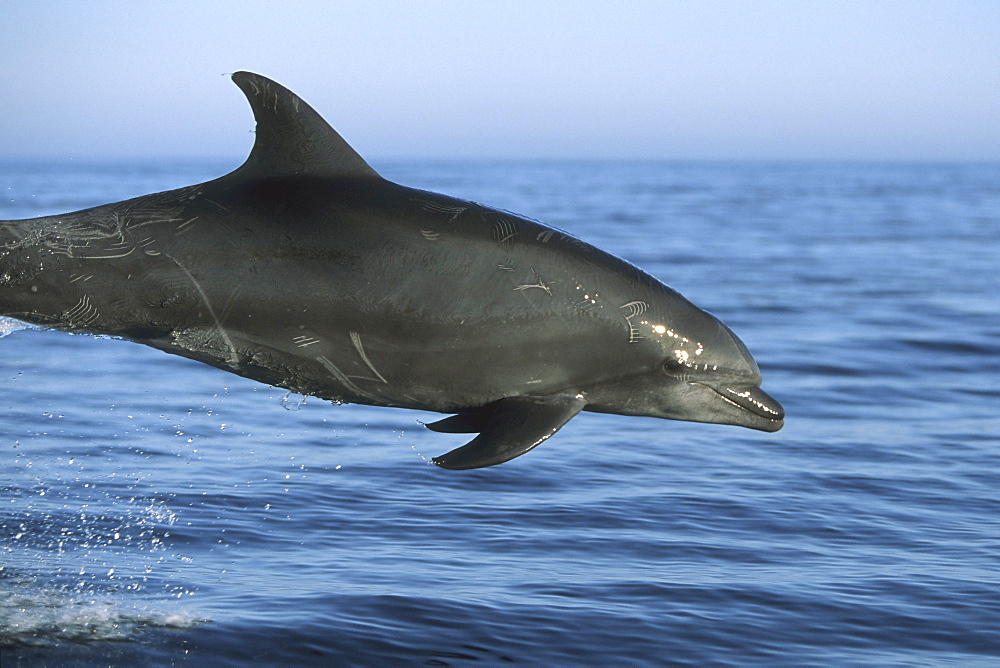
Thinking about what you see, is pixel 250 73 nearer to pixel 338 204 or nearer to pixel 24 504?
pixel 338 204

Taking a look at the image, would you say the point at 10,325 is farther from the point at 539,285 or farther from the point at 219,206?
the point at 539,285

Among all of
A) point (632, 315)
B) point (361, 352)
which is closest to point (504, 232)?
point (632, 315)

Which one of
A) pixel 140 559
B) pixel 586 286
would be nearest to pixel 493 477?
pixel 140 559

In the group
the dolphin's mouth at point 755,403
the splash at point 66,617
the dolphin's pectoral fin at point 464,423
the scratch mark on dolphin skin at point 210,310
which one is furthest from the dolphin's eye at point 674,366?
the splash at point 66,617

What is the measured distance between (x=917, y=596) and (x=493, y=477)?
4.25 meters

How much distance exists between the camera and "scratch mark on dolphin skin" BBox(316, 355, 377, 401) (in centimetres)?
651

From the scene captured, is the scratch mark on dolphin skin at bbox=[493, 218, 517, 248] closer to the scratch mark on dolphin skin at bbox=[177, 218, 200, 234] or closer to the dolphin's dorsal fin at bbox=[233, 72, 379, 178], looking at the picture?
the dolphin's dorsal fin at bbox=[233, 72, 379, 178]

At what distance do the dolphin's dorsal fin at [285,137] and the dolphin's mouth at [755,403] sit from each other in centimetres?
251

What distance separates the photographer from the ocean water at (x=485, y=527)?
775 cm

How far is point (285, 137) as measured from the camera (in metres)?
6.55

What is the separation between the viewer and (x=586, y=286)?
671cm

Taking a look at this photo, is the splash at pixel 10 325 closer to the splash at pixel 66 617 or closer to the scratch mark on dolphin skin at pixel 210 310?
the scratch mark on dolphin skin at pixel 210 310

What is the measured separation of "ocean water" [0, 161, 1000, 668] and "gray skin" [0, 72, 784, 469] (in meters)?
0.67

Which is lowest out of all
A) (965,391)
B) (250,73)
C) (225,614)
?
(225,614)
